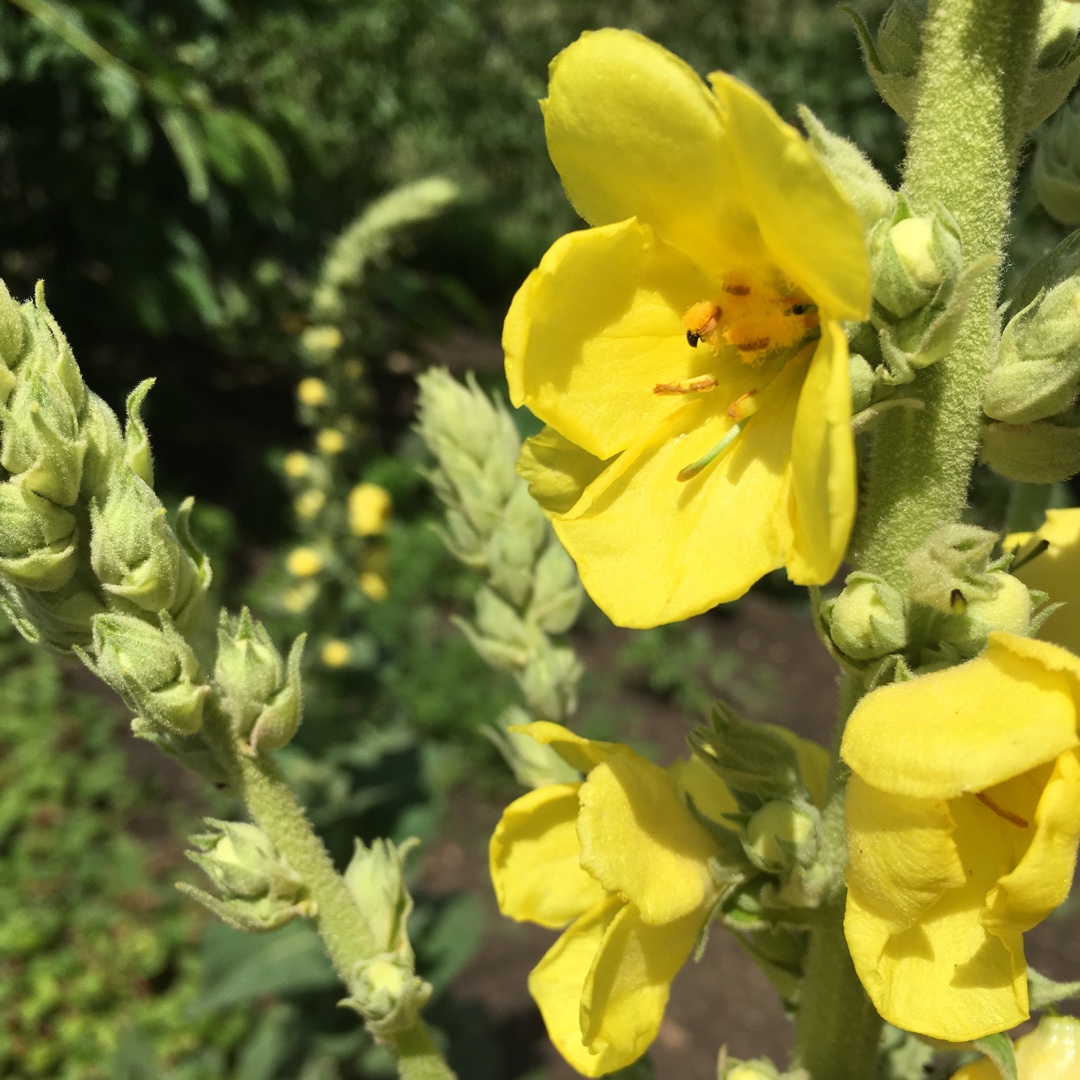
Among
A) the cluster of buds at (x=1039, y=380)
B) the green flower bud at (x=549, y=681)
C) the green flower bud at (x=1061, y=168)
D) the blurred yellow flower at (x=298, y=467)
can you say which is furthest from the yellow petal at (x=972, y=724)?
the blurred yellow flower at (x=298, y=467)

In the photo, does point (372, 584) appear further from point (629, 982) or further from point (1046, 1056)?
point (1046, 1056)

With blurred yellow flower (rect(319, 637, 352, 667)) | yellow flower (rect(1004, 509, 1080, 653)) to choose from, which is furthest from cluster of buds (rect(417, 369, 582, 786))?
blurred yellow flower (rect(319, 637, 352, 667))

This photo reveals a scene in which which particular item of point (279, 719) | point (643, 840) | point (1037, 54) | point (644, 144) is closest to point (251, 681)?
point (279, 719)

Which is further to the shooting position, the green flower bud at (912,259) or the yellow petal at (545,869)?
the yellow petal at (545,869)

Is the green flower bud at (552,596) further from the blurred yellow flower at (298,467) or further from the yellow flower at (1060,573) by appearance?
the blurred yellow flower at (298,467)

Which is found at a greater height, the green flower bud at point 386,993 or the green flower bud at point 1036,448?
the green flower bud at point 1036,448

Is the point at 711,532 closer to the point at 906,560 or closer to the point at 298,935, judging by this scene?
the point at 906,560
